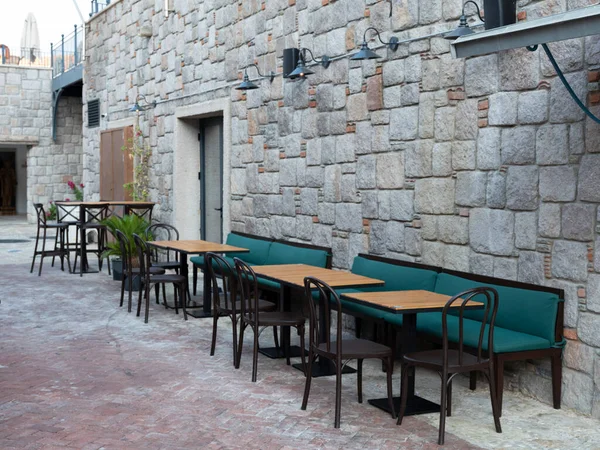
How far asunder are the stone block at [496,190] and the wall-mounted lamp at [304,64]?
8.00 feet

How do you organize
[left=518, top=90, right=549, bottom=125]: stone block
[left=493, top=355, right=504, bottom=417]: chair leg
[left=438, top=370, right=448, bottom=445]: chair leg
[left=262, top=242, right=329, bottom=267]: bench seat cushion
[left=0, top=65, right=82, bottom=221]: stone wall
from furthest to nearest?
[left=0, top=65, right=82, bottom=221]: stone wall < [left=262, top=242, right=329, bottom=267]: bench seat cushion < [left=518, top=90, right=549, bottom=125]: stone block < [left=493, top=355, right=504, bottom=417]: chair leg < [left=438, top=370, right=448, bottom=445]: chair leg

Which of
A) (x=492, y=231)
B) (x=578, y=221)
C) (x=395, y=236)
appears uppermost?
(x=578, y=221)

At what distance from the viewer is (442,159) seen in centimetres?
606

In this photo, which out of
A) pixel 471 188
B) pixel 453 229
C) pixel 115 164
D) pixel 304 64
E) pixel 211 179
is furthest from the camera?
pixel 115 164

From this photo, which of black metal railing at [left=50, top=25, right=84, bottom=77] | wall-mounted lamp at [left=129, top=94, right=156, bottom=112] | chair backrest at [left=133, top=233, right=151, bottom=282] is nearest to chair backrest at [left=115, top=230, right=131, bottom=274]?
chair backrest at [left=133, top=233, right=151, bottom=282]

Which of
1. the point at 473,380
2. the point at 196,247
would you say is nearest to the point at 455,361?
the point at 473,380

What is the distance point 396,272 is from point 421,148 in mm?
980

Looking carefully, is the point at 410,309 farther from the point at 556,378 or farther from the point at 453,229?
the point at 453,229

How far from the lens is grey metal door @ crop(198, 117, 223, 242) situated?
1049 cm

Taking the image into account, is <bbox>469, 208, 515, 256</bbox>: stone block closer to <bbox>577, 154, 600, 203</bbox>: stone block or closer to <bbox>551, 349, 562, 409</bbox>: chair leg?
<bbox>577, 154, 600, 203</bbox>: stone block

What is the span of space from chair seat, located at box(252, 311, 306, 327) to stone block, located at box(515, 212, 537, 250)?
156 centimetres

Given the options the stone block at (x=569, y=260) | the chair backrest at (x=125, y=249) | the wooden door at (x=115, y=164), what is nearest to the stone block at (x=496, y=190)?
the stone block at (x=569, y=260)

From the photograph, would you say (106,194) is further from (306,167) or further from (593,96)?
(593,96)

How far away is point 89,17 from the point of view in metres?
14.9
